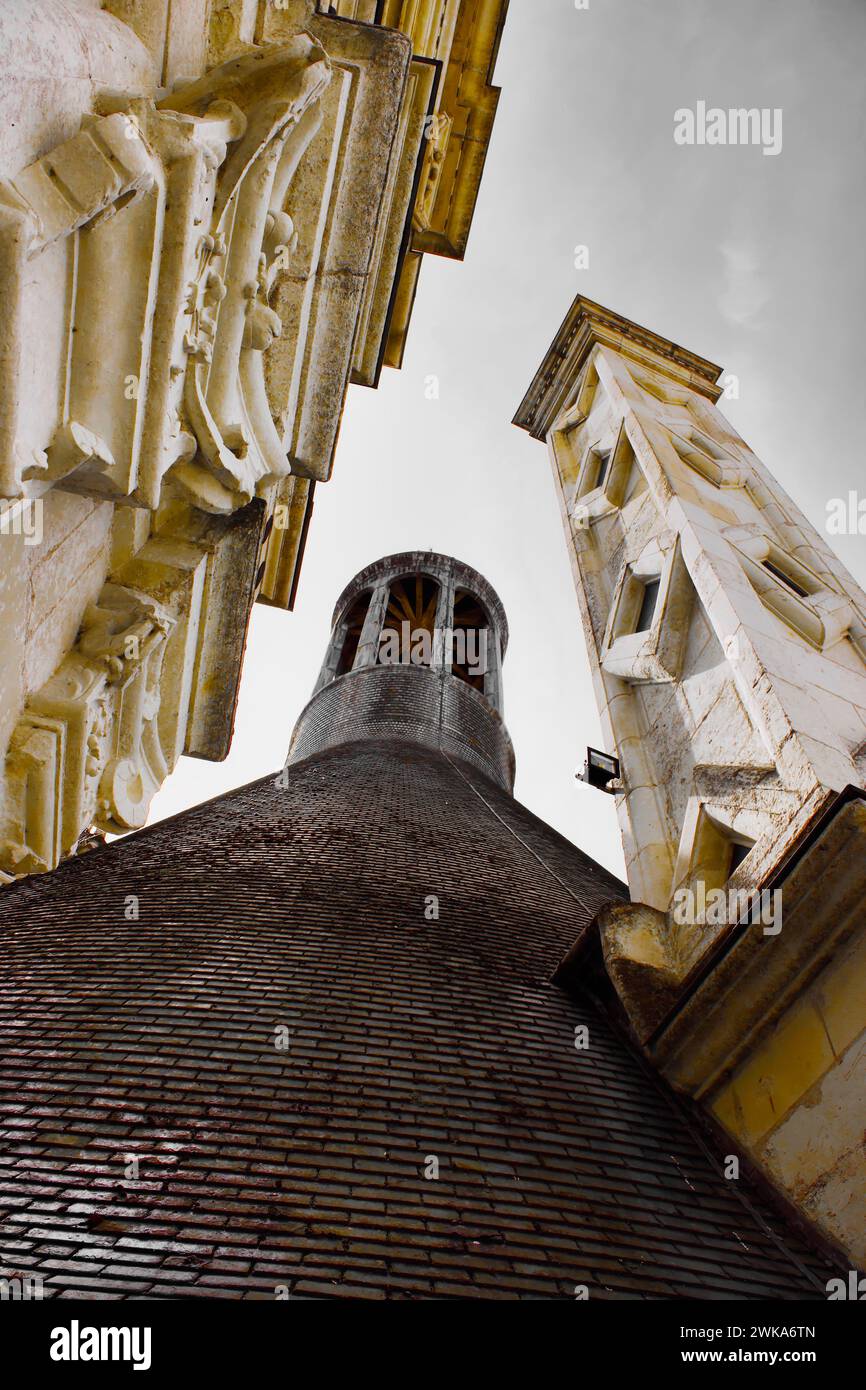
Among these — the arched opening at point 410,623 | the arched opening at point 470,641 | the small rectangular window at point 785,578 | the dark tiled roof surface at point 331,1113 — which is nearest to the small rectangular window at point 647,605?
the small rectangular window at point 785,578

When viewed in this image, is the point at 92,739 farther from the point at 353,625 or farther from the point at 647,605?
the point at 353,625

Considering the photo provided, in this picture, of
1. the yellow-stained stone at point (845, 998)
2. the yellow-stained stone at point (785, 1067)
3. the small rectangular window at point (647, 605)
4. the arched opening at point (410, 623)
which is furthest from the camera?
the arched opening at point (410, 623)

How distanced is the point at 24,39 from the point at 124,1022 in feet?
10.3

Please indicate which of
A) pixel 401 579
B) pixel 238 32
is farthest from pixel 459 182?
pixel 401 579

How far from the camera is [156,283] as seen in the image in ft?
7.45

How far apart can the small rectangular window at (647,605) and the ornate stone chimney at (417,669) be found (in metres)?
5.68

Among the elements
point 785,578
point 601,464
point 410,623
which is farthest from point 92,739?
point 410,623

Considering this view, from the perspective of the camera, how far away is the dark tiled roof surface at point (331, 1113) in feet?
7.11

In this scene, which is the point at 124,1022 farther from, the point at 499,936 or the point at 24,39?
the point at 24,39

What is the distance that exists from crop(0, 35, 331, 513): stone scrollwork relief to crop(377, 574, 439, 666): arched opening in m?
10.4

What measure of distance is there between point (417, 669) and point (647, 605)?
8.10 m

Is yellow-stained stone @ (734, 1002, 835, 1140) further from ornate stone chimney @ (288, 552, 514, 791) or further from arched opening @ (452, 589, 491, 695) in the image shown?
arched opening @ (452, 589, 491, 695)

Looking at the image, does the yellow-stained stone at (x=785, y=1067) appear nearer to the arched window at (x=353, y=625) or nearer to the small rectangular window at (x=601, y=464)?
the small rectangular window at (x=601, y=464)

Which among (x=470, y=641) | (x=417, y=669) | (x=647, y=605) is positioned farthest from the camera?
(x=470, y=641)
